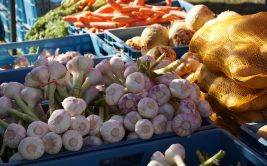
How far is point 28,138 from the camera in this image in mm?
1472

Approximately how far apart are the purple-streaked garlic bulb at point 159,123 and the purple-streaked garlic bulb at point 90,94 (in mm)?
271

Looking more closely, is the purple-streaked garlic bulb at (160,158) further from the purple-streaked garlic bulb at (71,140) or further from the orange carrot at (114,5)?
the orange carrot at (114,5)

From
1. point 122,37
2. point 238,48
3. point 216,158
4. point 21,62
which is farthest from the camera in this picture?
point 122,37

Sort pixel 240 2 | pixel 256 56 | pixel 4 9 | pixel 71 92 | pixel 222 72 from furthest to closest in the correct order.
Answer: pixel 240 2 < pixel 4 9 < pixel 222 72 < pixel 256 56 < pixel 71 92

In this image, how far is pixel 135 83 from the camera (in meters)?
1.68

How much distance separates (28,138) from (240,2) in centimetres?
634

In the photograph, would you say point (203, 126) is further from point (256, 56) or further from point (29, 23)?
point (29, 23)

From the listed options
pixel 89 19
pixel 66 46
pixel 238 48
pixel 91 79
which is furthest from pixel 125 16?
pixel 91 79

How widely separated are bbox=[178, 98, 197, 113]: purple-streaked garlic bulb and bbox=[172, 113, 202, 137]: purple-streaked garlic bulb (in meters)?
0.02

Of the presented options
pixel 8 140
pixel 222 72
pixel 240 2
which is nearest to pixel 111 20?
pixel 222 72

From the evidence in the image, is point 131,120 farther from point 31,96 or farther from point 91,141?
point 31,96

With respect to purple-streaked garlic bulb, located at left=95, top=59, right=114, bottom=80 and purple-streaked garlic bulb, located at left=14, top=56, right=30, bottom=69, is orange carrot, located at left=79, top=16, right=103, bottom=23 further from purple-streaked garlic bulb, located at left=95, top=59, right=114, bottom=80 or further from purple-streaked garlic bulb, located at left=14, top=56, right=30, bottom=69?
purple-streaked garlic bulb, located at left=95, top=59, right=114, bottom=80

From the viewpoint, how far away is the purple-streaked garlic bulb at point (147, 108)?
1602 mm

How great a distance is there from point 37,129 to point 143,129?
1.24 feet
